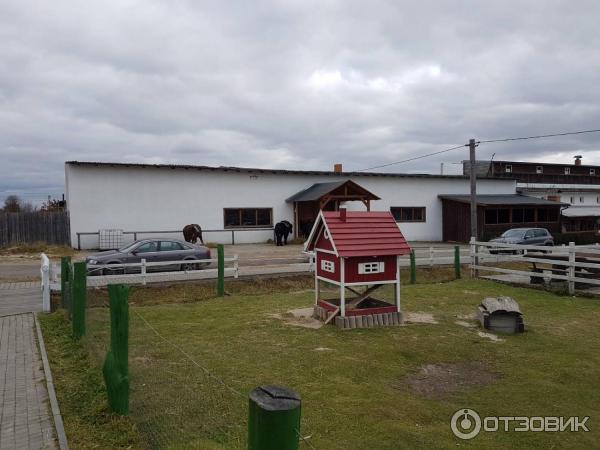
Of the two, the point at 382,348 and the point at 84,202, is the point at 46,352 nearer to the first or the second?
the point at 382,348

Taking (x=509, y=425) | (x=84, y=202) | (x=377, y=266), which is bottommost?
(x=509, y=425)

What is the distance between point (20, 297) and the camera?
13.2 metres

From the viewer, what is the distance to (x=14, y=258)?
74.9ft

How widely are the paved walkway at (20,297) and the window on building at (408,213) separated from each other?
84.2 feet

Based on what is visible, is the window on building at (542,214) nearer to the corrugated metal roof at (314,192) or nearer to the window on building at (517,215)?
the window on building at (517,215)

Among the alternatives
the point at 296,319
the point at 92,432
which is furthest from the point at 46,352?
the point at 296,319

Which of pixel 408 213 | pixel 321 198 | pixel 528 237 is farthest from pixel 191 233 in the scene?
pixel 528 237

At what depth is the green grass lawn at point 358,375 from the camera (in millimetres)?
5039

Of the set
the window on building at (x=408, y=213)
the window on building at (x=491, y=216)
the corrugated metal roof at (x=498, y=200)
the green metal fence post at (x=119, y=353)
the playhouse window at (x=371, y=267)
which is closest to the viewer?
the green metal fence post at (x=119, y=353)

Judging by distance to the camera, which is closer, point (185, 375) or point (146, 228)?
point (185, 375)

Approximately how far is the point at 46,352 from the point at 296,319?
4.95 meters

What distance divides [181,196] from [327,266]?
1993cm

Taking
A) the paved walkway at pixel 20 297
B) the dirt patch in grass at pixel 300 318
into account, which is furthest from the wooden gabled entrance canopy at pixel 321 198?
the dirt patch in grass at pixel 300 318

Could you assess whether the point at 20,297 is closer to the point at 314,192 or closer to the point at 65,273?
the point at 65,273
